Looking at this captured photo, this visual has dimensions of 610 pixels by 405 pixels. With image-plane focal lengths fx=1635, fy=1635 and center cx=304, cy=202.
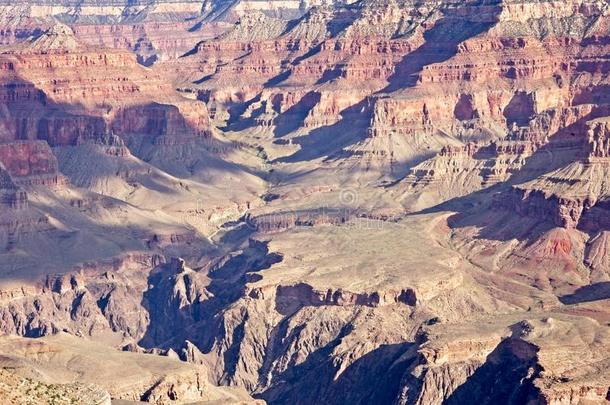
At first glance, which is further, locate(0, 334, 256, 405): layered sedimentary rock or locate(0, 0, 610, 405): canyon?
locate(0, 0, 610, 405): canyon

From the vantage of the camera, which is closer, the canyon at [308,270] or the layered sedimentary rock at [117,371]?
the layered sedimentary rock at [117,371]

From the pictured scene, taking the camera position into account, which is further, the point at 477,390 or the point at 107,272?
the point at 107,272

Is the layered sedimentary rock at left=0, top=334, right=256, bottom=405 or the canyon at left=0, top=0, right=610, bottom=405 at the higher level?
the layered sedimentary rock at left=0, top=334, right=256, bottom=405

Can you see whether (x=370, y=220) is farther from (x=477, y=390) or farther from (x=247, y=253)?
(x=477, y=390)

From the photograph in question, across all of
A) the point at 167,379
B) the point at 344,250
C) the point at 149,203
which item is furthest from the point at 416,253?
the point at 149,203

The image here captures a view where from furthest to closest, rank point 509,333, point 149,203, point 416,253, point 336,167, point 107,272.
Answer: point 336,167 < point 149,203 < point 107,272 < point 416,253 < point 509,333

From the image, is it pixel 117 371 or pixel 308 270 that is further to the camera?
pixel 308 270

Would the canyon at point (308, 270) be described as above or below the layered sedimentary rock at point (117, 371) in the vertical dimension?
below

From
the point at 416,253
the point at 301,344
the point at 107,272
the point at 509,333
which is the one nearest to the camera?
the point at 509,333

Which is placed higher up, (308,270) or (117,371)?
(117,371)

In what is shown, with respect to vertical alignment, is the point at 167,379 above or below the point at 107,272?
above
